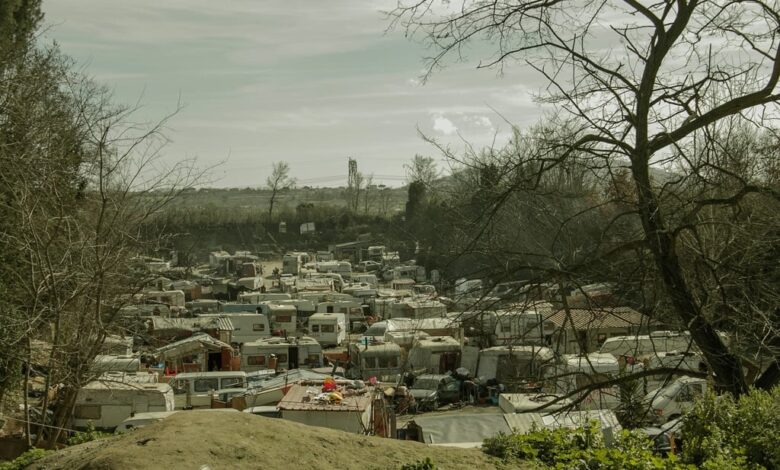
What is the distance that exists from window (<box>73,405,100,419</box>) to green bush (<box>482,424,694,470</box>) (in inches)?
485

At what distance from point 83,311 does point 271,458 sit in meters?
5.21

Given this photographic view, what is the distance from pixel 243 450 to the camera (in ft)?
16.4

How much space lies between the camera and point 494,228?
561 centimetres

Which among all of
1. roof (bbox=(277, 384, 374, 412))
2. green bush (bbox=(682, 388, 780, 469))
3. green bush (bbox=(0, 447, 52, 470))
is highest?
green bush (bbox=(682, 388, 780, 469))

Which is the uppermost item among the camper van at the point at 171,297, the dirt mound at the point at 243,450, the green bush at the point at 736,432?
the green bush at the point at 736,432

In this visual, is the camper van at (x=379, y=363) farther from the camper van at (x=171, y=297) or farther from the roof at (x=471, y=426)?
the camper van at (x=171, y=297)

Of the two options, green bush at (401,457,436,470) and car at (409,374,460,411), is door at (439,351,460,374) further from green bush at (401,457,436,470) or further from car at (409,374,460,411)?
green bush at (401,457,436,470)

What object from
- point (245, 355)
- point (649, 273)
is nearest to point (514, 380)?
point (649, 273)

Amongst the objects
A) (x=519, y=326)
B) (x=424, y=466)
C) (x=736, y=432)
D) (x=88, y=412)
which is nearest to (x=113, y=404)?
(x=88, y=412)

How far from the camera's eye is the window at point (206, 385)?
18.0 m

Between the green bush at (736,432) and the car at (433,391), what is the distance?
1318 cm

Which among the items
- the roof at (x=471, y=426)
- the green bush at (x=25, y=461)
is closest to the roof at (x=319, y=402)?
the roof at (x=471, y=426)

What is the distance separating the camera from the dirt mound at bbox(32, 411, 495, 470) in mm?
4805

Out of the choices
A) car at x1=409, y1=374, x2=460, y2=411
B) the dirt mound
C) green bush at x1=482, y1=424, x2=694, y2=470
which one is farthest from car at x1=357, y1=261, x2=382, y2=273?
green bush at x1=482, y1=424, x2=694, y2=470
